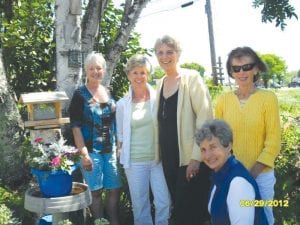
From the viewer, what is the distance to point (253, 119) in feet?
10.3

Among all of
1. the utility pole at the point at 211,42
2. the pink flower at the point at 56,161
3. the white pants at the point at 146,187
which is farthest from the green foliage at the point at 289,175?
the utility pole at the point at 211,42

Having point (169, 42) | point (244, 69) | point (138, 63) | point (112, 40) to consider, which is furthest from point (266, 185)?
point (112, 40)

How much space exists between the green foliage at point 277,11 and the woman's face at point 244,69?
0.91 metres

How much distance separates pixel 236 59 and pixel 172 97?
0.70 m

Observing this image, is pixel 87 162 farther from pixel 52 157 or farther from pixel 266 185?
pixel 266 185

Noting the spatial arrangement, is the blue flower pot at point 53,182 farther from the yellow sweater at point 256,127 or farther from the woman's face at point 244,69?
the woman's face at point 244,69

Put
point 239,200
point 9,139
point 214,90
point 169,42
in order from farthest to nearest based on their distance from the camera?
point 214,90 < point 9,139 < point 169,42 < point 239,200

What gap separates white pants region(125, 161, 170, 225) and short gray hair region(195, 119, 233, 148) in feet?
3.81

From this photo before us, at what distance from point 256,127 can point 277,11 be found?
1.31m

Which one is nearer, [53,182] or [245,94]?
[245,94]

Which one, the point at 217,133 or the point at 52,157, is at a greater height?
the point at 217,133

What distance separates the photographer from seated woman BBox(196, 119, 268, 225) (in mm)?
2580

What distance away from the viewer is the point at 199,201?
143 inches

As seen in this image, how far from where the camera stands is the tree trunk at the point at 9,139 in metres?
4.86
